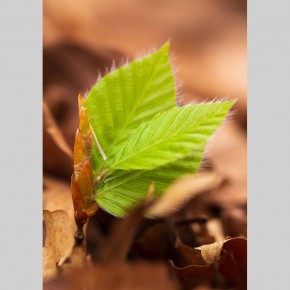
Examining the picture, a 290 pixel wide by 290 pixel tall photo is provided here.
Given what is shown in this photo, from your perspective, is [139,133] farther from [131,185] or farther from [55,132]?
[55,132]

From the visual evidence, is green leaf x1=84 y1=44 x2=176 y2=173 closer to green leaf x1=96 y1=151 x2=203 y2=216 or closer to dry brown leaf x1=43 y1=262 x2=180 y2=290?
green leaf x1=96 y1=151 x2=203 y2=216

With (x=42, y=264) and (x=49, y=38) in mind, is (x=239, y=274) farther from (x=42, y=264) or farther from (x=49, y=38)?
(x=49, y=38)

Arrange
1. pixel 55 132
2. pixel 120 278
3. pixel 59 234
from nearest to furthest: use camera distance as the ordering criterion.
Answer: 1. pixel 120 278
2. pixel 59 234
3. pixel 55 132

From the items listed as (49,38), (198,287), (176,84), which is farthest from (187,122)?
(49,38)

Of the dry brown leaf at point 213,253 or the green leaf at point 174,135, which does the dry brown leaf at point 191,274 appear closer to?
the dry brown leaf at point 213,253

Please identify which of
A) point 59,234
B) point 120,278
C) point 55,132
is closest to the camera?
point 120,278

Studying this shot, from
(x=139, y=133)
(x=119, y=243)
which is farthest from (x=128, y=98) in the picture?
(x=119, y=243)
